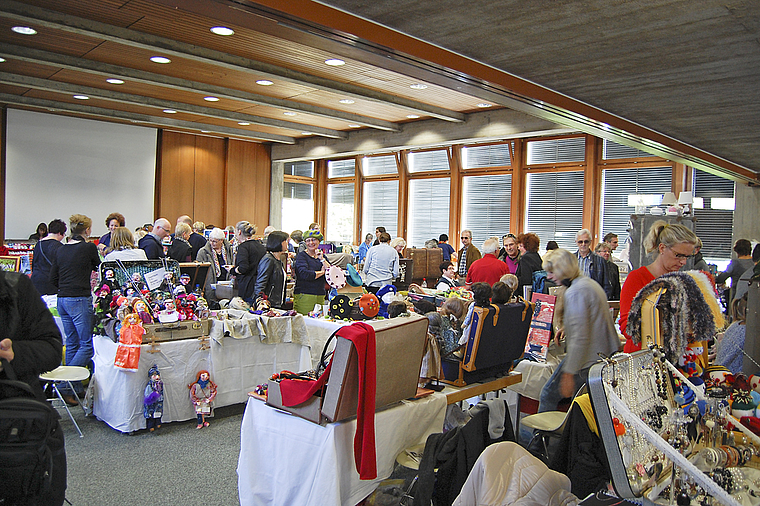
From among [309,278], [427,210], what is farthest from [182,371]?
[427,210]

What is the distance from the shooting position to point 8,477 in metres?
1.74

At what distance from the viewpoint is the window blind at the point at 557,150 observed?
11029 millimetres

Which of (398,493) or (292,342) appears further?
(292,342)

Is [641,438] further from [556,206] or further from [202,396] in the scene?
[556,206]

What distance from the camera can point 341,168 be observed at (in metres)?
16.3

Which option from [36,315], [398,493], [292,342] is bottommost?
[398,493]

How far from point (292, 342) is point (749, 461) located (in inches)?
146

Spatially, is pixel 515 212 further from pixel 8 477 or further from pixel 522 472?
pixel 8 477

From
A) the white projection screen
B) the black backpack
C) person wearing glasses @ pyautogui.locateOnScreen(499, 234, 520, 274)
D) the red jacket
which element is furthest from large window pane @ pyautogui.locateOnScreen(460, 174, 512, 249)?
the black backpack

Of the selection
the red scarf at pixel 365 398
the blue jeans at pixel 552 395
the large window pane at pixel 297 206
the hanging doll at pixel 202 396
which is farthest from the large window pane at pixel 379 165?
the red scarf at pixel 365 398

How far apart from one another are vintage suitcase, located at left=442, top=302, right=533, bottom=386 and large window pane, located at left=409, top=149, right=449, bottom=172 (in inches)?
395

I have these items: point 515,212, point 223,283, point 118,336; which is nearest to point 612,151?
point 515,212

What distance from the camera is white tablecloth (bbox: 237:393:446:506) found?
2.69 meters

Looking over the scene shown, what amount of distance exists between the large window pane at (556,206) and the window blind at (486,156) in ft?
2.55
